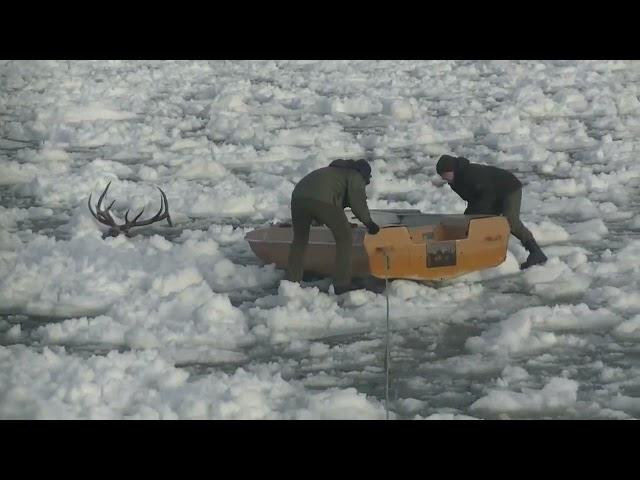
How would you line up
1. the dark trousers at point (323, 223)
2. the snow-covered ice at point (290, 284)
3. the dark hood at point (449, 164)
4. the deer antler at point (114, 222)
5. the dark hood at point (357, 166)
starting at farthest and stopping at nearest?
the deer antler at point (114, 222)
the dark hood at point (449, 164)
the dark hood at point (357, 166)
the dark trousers at point (323, 223)
the snow-covered ice at point (290, 284)

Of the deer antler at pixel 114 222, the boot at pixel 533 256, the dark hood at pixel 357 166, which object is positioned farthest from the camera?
the deer antler at pixel 114 222

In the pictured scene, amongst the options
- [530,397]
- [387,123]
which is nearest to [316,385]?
[530,397]

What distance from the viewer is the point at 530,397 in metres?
6.88

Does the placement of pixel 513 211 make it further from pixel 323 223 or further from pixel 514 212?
pixel 323 223

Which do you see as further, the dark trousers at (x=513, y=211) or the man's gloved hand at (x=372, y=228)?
the dark trousers at (x=513, y=211)

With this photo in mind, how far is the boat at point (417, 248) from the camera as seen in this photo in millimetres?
8852

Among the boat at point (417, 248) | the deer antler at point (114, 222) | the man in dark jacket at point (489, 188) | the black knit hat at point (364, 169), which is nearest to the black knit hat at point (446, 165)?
the man in dark jacket at point (489, 188)

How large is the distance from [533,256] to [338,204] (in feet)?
6.36

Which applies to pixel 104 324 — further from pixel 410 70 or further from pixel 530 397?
pixel 410 70

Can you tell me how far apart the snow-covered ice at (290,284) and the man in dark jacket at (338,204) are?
0.31 m

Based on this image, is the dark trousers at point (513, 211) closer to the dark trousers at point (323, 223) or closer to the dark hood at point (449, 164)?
the dark hood at point (449, 164)

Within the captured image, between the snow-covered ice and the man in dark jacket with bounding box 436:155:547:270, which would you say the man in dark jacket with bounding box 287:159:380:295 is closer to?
the snow-covered ice

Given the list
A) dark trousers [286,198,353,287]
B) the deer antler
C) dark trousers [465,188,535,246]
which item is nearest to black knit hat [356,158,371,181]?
dark trousers [286,198,353,287]

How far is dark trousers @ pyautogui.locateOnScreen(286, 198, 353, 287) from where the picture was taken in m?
8.81
